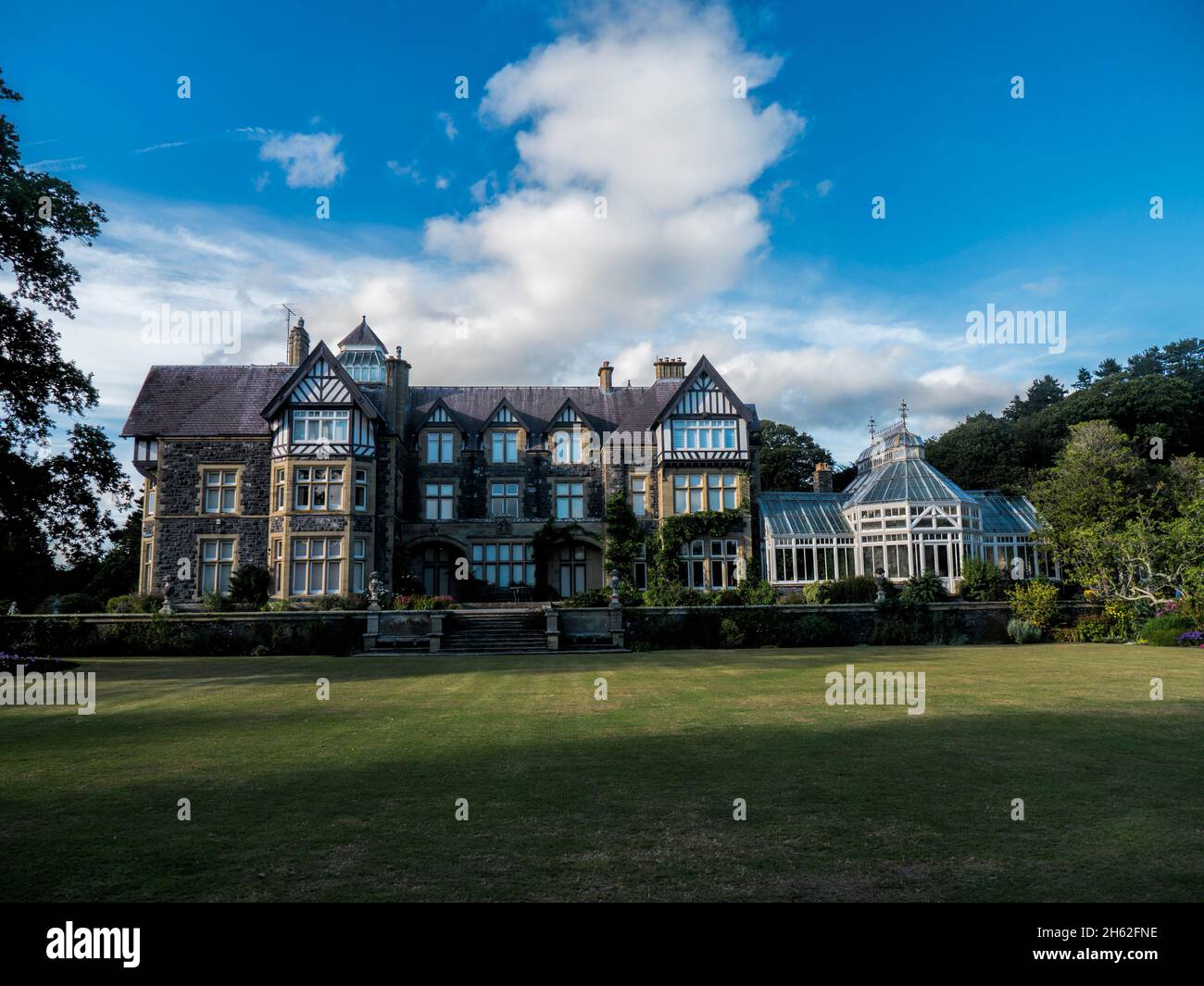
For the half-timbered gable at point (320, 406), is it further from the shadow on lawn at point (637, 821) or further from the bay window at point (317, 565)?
the shadow on lawn at point (637, 821)

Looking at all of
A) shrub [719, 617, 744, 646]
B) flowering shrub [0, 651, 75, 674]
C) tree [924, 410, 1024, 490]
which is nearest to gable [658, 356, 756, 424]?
shrub [719, 617, 744, 646]

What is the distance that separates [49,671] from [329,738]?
1128 centimetres

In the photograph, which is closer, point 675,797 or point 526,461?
point 675,797

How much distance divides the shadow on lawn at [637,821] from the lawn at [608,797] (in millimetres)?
27

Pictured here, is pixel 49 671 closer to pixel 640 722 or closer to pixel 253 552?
pixel 640 722

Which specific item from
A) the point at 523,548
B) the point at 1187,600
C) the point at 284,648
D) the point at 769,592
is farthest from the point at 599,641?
the point at 1187,600

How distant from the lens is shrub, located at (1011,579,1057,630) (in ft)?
87.9

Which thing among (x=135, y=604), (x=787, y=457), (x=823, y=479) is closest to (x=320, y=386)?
(x=135, y=604)

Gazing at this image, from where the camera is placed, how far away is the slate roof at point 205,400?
33938 millimetres

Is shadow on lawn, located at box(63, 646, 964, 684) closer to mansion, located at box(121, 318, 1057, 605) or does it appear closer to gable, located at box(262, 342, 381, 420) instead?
mansion, located at box(121, 318, 1057, 605)

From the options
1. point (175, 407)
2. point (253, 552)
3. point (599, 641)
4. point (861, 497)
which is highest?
point (175, 407)

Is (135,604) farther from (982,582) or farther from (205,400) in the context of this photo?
(982,582)

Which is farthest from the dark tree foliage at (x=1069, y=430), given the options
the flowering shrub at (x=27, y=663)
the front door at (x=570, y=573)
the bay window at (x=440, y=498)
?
the flowering shrub at (x=27, y=663)
